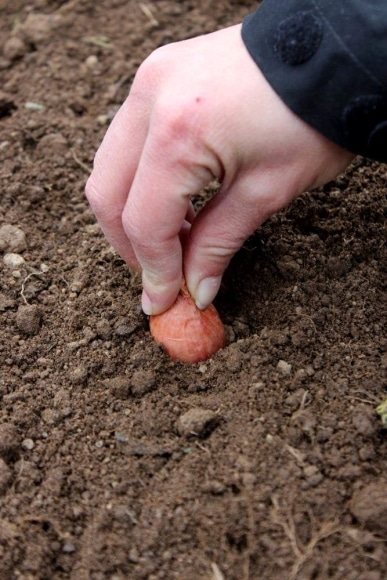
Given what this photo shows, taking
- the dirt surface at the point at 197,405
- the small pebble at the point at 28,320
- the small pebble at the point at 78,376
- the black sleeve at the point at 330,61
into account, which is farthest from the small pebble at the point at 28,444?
the black sleeve at the point at 330,61

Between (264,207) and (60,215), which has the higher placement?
(264,207)

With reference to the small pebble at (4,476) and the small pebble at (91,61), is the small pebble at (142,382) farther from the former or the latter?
the small pebble at (91,61)

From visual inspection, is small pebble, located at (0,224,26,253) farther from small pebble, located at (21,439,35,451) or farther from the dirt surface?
small pebble, located at (21,439,35,451)

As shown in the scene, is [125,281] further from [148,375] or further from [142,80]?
[142,80]

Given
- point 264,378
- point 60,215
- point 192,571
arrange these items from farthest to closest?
point 60,215
point 264,378
point 192,571

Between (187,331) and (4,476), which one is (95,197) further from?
(4,476)

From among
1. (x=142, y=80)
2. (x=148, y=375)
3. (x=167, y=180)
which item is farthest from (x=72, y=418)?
(x=142, y=80)
